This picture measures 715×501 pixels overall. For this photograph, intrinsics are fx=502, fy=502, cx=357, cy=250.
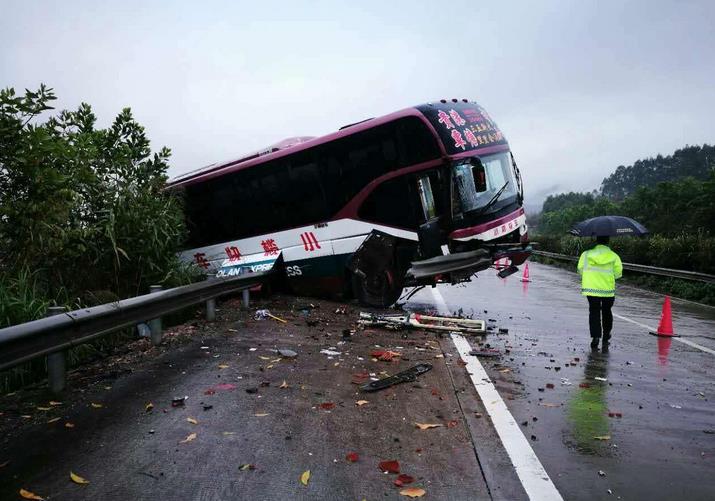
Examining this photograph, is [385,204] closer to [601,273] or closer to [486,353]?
[601,273]

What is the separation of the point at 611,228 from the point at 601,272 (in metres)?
0.65

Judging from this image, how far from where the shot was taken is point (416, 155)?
29.3 ft

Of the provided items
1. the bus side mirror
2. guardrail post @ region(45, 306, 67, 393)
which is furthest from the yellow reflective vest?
guardrail post @ region(45, 306, 67, 393)

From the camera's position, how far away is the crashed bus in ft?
28.8

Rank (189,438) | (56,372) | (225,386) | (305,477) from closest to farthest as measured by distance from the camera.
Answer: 1. (305,477)
2. (189,438)
3. (56,372)
4. (225,386)

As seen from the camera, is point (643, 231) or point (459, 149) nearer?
point (643, 231)

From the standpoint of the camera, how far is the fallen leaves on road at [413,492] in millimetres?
2682

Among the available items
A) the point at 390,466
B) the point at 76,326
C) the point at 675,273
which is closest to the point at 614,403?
the point at 390,466

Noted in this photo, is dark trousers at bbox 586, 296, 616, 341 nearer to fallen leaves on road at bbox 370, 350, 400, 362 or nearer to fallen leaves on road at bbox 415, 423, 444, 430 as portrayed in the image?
fallen leaves on road at bbox 370, 350, 400, 362

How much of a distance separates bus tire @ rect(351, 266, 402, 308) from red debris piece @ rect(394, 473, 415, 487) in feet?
21.8

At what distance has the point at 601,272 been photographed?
704 centimetres

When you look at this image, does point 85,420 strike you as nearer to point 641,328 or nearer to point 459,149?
point 459,149

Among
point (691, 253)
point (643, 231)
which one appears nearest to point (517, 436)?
point (643, 231)

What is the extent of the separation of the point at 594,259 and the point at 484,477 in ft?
16.5
